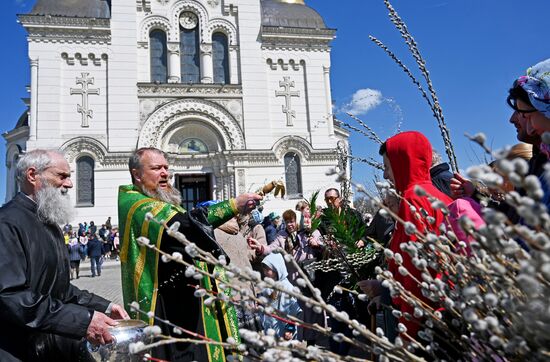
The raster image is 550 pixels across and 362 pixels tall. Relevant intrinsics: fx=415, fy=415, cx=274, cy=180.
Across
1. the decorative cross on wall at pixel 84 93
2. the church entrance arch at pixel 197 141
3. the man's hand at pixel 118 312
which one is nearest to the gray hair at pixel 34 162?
the man's hand at pixel 118 312

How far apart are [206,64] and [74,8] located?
283 inches

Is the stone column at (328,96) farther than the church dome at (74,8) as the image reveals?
Yes

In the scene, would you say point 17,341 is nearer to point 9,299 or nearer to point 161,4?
point 9,299

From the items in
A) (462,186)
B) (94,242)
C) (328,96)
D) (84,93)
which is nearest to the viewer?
(462,186)

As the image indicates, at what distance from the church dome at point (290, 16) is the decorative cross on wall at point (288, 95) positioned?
341 cm

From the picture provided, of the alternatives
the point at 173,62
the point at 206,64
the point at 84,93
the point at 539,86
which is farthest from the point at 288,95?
the point at 539,86

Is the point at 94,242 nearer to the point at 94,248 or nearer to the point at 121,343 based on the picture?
the point at 94,248

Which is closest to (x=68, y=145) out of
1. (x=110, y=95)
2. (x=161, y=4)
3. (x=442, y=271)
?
(x=110, y=95)

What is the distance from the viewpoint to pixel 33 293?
208 centimetres

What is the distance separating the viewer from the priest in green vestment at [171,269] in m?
2.61

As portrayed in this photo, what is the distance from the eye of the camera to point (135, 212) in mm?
2785

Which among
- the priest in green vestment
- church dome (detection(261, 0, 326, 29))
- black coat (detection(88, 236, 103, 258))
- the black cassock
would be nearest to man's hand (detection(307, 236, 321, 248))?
the priest in green vestment

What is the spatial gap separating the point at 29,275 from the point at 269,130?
1985cm

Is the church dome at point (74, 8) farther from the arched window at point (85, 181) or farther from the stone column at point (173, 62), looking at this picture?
the arched window at point (85, 181)
